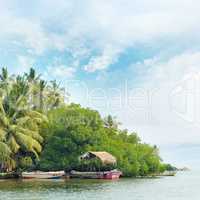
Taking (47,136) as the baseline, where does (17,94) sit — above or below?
above

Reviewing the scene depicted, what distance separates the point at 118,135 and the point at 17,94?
11722mm

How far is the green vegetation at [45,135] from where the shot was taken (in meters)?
32.1

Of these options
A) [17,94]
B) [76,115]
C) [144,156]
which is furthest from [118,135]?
[17,94]

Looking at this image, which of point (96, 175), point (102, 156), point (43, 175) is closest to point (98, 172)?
point (96, 175)

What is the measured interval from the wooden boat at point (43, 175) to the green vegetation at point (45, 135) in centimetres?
125

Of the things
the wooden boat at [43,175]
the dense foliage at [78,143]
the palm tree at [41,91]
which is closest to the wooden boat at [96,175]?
the dense foliage at [78,143]

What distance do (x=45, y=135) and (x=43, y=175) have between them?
454 cm

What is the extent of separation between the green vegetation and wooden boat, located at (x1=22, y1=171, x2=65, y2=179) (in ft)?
4.11

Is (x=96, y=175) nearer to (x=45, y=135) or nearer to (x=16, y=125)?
(x=45, y=135)

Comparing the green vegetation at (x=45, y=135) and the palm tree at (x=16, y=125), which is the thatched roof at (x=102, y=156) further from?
the palm tree at (x=16, y=125)

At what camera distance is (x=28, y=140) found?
3170 centimetres

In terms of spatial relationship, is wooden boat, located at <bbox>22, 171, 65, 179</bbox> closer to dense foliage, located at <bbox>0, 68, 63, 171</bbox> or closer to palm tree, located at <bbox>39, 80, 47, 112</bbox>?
dense foliage, located at <bbox>0, 68, 63, 171</bbox>

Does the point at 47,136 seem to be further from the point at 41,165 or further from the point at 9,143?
the point at 9,143

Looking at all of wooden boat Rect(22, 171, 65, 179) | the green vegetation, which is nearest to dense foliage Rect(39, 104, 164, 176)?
the green vegetation
